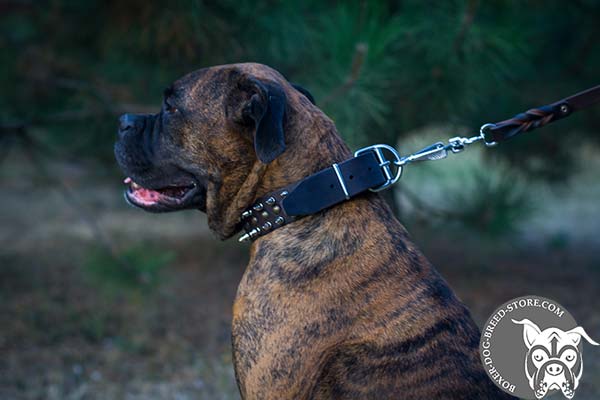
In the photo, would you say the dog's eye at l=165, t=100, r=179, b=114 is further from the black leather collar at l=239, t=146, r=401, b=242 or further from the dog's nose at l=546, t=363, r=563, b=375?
the dog's nose at l=546, t=363, r=563, b=375

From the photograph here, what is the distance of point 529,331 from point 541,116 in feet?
2.73

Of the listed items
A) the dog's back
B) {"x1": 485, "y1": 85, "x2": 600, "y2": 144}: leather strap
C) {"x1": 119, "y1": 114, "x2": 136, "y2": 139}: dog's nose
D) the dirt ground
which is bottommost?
the dirt ground

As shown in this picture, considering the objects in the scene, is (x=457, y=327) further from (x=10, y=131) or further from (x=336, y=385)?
(x=10, y=131)

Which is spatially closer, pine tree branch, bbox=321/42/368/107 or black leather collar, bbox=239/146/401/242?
black leather collar, bbox=239/146/401/242

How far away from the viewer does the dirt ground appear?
170 inches

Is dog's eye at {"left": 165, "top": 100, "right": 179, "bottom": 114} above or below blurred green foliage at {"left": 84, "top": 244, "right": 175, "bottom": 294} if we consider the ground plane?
above

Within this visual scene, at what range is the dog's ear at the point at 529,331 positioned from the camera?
2.22 metres

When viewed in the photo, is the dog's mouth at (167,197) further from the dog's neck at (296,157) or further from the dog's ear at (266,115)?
the dog's ear at (266,115)

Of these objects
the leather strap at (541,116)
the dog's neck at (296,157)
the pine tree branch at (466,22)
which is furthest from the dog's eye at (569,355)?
the pine tree branch at (466,22)

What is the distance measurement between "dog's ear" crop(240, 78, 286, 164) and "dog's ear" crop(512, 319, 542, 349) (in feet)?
3.23

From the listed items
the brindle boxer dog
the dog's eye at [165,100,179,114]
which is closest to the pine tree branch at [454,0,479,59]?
the brindle boxer dog

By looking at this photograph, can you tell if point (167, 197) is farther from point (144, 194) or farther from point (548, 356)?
point (548, 356)

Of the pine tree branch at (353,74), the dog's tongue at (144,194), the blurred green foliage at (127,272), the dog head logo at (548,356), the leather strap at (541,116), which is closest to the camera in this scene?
the dog head logo at (548,356)

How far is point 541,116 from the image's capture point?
2564 millimetres
